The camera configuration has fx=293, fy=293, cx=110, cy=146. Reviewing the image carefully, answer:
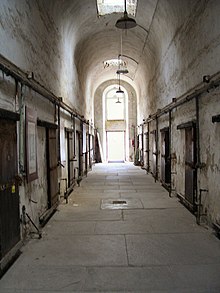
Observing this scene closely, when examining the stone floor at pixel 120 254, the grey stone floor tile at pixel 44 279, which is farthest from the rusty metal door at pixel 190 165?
the grey stone floor tile at pixel 44 279

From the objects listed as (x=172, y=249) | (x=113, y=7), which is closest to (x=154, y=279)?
(x=172, y=249)

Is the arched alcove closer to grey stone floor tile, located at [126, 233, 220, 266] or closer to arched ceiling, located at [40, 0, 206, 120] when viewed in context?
arched ceiling, located at [40, 0, 206, 120]

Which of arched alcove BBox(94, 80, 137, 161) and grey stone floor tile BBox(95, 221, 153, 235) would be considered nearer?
grey stone floor tile BBox(95, 221, 153, 235)

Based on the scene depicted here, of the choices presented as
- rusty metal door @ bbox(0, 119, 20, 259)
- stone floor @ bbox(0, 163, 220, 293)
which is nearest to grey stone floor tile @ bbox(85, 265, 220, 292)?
stone floor @ bbox(0, 163, 220, 293)

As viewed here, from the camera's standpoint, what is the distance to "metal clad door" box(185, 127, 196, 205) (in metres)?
5.58

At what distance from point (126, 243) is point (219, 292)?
162 centimetres

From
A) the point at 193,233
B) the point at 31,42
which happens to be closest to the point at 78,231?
the point at 193,233

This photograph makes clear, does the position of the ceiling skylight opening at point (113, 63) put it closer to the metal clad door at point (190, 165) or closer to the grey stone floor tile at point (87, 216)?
the metal clad door at point (190, 165)

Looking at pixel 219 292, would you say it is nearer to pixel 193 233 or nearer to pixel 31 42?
pixel 193 233

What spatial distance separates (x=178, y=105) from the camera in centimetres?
693

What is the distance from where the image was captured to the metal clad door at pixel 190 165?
558 cm

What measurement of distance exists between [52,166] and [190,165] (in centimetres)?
275

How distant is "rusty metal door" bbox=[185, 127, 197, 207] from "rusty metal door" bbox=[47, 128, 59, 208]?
9.02 feet

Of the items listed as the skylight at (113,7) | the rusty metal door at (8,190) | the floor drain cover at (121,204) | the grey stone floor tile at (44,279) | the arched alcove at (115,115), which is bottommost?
the grey stone floor tile at (44,279)
